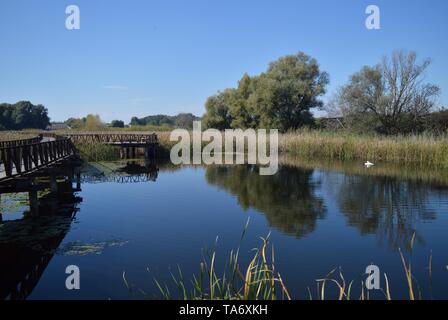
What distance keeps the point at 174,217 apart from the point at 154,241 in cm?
246

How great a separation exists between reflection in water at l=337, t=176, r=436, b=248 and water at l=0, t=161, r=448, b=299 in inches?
1.3

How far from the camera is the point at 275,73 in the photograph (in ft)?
141

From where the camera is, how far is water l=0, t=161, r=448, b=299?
271 inches

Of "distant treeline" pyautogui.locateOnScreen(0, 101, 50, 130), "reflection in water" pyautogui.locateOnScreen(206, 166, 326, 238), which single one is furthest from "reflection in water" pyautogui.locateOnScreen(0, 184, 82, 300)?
"distant treeline" pyautogui.locateOnScreen(0, 101, 50, 130)

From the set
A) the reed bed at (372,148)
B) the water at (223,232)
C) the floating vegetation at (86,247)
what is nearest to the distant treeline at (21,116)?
the reed bed at (372,148)

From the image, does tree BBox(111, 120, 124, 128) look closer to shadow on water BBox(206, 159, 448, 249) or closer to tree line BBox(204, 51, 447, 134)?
tree line BBox(204, 51, 447, 134)

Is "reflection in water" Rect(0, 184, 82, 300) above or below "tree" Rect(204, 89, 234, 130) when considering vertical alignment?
below

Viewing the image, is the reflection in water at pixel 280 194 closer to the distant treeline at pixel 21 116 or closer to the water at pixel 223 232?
the water at pixel 223 232

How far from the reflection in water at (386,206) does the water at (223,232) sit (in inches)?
1.3

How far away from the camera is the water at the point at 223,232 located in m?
6.89

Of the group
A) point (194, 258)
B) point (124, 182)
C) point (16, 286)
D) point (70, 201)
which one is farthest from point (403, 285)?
point (124, 182)

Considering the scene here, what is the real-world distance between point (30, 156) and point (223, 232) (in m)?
7.08

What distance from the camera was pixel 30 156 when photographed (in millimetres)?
12508

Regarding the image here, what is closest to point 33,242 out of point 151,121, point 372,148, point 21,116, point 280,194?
point 280,194
